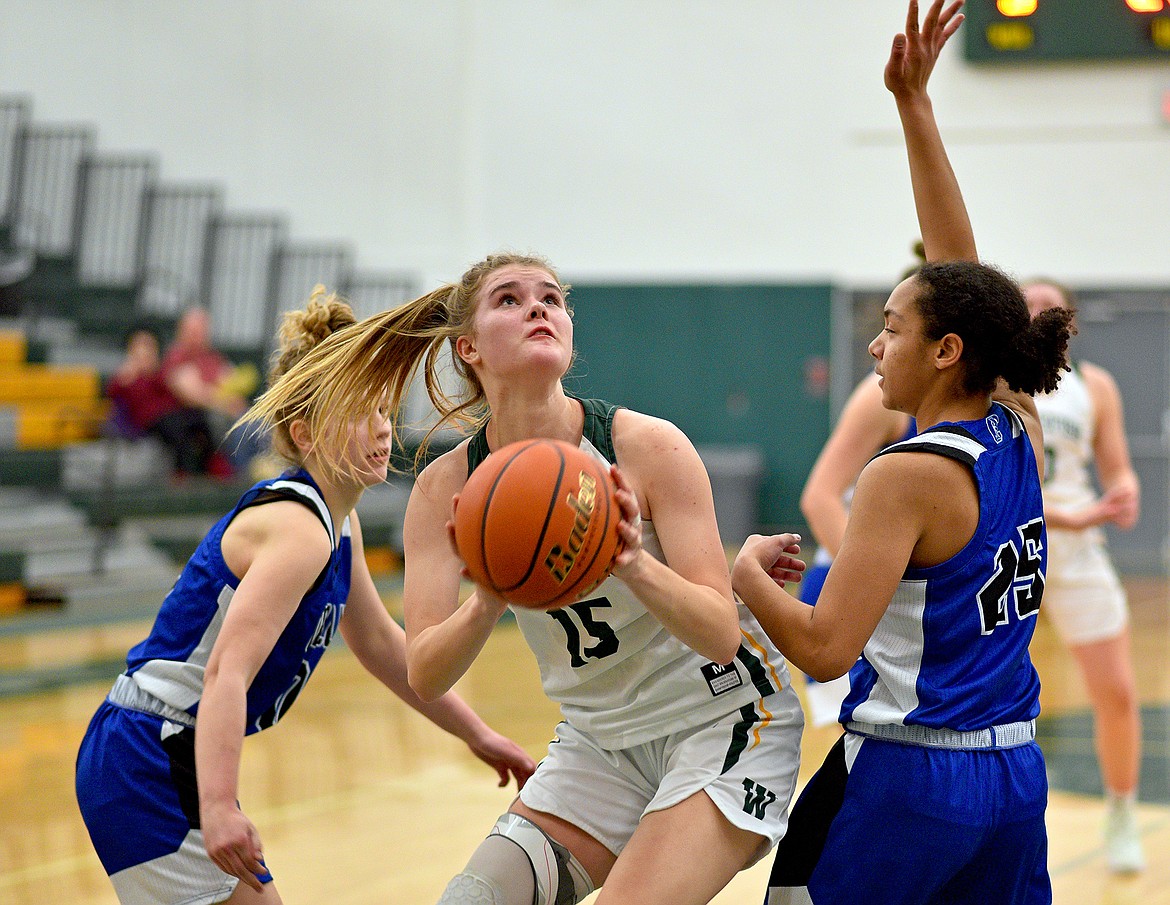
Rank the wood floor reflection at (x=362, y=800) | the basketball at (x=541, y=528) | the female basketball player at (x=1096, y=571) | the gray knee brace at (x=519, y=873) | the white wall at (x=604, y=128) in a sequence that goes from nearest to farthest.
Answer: the basketball at (x=541, y=528) < the gray knee brace at (x=519, y=873) < the wood floor reflection at (x=362, y=800) < the female basketball player at (x=1096, y=571) < the white wall at (x=604, y=128)

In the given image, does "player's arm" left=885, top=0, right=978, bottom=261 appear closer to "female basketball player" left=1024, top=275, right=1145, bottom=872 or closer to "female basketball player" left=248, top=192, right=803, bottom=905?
"female basketball player" left=248, top=192, right=803, bottom=905

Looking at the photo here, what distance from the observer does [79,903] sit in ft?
12.1

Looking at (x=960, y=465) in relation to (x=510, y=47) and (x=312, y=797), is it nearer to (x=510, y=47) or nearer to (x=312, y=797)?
(x=312, y=797)

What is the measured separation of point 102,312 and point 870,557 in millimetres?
10718

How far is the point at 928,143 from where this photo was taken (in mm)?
2357

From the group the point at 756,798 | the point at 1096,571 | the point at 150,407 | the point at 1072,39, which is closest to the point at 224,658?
the point at 756,798

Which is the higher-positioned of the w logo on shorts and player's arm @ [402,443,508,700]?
player's arm @ [402,443,508,700]

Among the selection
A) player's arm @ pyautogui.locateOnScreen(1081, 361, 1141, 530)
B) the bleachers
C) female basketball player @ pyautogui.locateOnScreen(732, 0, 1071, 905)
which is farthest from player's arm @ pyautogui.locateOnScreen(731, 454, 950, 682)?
the bleachers

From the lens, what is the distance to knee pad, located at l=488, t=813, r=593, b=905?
2.18 meters

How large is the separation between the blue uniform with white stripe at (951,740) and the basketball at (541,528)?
47 centimetres

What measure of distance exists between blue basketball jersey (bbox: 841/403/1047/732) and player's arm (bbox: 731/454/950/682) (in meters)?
0.05

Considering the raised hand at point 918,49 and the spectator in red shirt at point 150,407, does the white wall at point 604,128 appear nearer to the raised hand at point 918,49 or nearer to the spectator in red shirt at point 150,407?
the spectator in red shirt at point 150,407

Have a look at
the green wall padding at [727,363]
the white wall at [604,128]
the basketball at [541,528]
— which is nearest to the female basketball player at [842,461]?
the basketball at [541,528]

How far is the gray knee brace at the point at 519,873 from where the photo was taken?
6.98 feet
